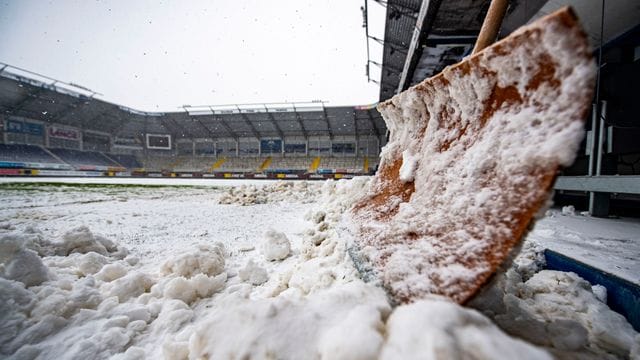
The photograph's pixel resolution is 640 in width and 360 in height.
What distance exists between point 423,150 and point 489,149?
0.45m

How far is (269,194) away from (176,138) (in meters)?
29.7

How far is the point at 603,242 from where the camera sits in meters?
2.12

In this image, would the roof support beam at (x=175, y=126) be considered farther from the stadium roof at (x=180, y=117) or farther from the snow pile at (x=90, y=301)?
the snow pile at (x=90, y=301)

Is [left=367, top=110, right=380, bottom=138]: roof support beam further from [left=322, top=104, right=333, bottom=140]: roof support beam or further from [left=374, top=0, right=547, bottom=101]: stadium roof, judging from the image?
[left=374, top=0, right=547, bottom=101]: stadium roof

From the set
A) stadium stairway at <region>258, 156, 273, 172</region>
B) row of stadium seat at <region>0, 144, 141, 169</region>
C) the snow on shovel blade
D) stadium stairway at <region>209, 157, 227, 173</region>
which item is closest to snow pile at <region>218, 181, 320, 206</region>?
the snow on shovel blade

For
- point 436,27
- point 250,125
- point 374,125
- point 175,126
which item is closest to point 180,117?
point 175,126

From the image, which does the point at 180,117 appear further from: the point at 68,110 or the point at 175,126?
the point at 68,110

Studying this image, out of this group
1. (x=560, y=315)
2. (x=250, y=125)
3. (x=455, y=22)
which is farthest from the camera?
(x=250, y=125)

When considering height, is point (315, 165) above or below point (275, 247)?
above

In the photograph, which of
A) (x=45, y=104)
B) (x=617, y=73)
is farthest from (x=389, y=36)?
(x=45, y=104)

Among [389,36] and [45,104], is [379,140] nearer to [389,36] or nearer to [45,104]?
[389,36]

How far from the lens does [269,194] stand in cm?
689

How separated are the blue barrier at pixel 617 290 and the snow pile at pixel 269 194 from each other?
540cm

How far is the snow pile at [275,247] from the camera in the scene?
2107 millimetres
